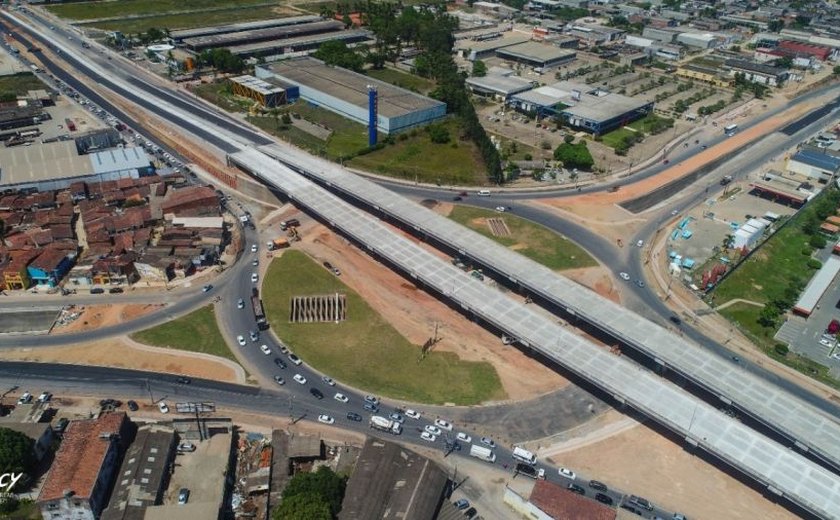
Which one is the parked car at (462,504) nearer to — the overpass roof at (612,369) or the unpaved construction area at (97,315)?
the overpass roof at (612,369)

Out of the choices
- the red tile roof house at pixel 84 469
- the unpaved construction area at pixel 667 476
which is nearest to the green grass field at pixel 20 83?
the red tile roof house at pixel 84 469

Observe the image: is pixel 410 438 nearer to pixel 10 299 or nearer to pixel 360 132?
pixel 10 299

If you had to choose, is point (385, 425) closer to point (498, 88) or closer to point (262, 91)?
point (262, 91)

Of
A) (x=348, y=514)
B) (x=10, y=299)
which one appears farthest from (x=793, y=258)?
(x=10, y=299)

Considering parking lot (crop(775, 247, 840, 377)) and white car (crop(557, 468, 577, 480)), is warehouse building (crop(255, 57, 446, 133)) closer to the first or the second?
parking lot (crop(775, 247, 840, 377))

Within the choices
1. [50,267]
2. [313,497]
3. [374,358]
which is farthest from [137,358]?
[313,497]
